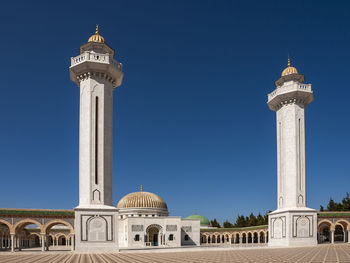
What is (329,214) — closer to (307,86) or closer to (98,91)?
(307,86)

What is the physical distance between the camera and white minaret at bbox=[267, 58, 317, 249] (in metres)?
33.0

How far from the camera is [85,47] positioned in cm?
3092

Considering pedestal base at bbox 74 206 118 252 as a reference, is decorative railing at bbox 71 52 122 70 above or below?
above

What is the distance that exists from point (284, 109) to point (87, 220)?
2110cm

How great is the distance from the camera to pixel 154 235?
48.8m

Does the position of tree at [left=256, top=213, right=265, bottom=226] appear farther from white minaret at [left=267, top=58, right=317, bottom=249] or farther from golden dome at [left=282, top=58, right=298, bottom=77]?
golden dome at [left=282, top=58, right=298, bottom=77]

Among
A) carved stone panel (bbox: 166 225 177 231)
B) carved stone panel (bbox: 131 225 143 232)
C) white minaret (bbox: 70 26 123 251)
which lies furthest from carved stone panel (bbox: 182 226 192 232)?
white minaret (bbox: 70 26 123 251)

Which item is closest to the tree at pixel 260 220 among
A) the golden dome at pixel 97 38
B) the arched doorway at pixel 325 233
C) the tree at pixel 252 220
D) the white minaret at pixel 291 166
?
the tree at pixel 252 220

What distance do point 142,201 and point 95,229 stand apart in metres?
25.7

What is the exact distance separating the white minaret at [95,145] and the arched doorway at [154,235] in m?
20.2

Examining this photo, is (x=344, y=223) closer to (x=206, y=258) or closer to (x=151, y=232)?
(x=151, y=232)

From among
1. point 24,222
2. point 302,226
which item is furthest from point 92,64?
point 302,226

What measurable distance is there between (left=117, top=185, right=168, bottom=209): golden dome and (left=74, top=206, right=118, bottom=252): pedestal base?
24876 mm

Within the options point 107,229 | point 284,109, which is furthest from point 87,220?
point 284,109
